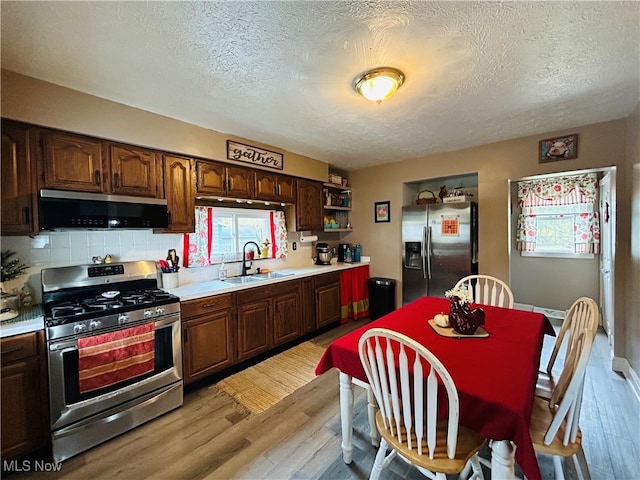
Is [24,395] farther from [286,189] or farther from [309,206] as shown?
[309,206]

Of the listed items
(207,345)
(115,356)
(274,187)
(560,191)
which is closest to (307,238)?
(274,187)

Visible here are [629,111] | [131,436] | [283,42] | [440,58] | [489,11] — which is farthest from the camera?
[629,111]

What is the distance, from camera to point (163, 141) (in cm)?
243

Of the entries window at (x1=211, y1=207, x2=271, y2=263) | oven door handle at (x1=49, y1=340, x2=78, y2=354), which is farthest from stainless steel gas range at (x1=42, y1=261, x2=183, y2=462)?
window at (x1=211, y1=207, x2=271, y2=263)

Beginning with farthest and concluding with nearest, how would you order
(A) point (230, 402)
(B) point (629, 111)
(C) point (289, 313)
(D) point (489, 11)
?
(C) point (289, 313)
(B) point (629, 111)
(A) point (230, 402)
(D) point (489, 11)

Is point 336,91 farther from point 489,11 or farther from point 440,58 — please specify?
point 489,11

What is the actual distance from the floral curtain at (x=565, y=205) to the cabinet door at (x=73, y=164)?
188 inches

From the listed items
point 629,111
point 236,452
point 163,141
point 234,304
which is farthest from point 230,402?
point 629,111

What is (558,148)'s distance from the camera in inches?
114

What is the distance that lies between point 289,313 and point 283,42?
261 cm

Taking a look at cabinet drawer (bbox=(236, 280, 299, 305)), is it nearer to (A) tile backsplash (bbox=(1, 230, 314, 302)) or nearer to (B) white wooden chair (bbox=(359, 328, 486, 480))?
(A) tile backsplash (bbox=(1, 230, 314, 302))

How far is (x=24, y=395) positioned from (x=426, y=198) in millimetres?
4387

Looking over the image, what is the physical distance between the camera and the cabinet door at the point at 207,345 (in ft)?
7.77

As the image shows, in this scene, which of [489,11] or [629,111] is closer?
[489,11]
